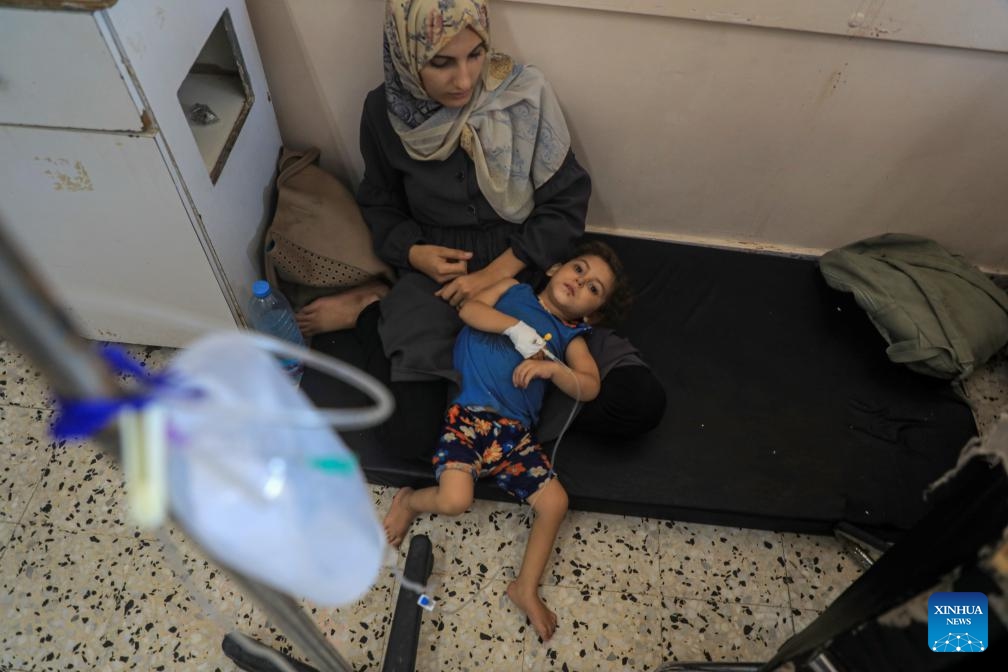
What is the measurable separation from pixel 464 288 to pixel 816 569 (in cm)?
101

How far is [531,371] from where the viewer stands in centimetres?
132

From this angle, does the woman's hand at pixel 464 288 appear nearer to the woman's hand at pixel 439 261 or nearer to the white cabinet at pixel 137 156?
the woman's hand at pixel 439 261

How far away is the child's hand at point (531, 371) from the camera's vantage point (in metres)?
1.32

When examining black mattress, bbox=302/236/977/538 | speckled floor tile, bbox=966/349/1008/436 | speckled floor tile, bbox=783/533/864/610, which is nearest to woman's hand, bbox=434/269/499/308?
black mattress, bbox=302/236/977/538

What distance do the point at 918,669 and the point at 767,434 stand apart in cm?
90

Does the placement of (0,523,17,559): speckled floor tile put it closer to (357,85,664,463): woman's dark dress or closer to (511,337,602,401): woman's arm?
(357,85,664,463): woman's dark dress

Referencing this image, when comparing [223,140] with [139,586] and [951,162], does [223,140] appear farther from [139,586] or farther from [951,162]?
[951,162]

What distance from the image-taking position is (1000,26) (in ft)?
4.72

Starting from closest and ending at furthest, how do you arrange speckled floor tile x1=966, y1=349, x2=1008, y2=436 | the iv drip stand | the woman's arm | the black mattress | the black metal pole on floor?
the iv drip stand
the black metal pole on floor
the woman's arm
the black mattress
speckled floor tile x1=966, y1=349, x2=1008, y2=436

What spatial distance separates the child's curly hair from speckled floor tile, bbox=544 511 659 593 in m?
0.46

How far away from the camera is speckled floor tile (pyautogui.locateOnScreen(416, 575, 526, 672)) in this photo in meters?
1.30

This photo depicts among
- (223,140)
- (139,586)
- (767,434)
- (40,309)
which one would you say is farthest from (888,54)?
(139,586)

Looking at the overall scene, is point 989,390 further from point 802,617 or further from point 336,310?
point 336,310

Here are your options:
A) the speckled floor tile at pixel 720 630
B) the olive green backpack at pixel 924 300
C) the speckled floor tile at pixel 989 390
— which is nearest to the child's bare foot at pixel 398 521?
the speckled floor tile at pixel 720 630
